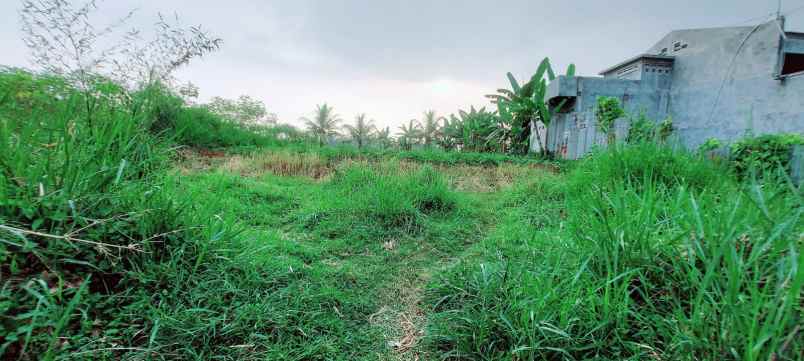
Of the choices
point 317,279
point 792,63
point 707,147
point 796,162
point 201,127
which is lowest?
point 317,279

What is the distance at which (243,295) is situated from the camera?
1.74m

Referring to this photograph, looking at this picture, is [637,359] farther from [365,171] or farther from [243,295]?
[365,171]

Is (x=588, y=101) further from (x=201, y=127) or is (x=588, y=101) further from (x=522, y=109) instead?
(x=201, y=127)

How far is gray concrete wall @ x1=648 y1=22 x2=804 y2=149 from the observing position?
8750 mm

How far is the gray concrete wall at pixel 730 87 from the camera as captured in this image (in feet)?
28.7

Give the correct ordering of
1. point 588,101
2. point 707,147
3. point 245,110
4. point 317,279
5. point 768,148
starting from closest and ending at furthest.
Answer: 1. point 317,279
2. point 707,147
3. point 768,148
4. point 588,101
5. point 245,110

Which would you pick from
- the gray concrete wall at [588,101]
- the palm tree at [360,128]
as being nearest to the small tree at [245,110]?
the palm tree at [360,128]

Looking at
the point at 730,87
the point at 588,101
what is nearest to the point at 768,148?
the point at 588,101

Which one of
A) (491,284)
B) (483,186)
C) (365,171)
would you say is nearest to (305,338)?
(491,284)

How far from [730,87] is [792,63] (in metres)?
1.39

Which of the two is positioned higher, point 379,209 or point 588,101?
point 588,101

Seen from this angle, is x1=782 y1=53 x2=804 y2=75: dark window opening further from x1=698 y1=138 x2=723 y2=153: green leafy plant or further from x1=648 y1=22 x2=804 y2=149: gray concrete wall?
x1=698 y1=138 x2=723 y2=153: green leafy plant

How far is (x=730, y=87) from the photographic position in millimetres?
9984

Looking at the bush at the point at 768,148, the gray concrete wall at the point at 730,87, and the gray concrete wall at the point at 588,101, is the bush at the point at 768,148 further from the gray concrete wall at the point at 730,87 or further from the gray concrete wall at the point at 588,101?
the gray concrete wall at the point at 730,87
